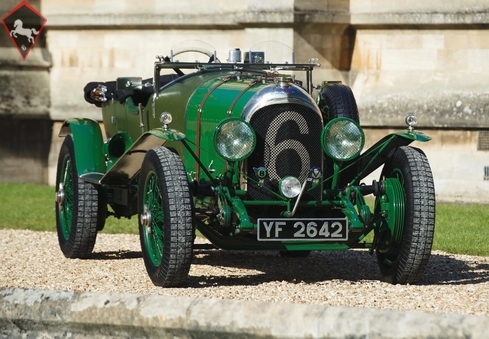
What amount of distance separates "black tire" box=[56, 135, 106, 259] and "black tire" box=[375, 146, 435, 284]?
2591 millimetres

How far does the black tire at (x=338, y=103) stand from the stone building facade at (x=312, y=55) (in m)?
4.88

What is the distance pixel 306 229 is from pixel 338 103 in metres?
1.55

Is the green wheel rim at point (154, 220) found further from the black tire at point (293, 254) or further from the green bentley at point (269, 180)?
the black tire at point (293, 254)

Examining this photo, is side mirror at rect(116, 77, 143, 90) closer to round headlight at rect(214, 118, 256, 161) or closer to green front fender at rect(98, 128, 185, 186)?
green front fender at rect(98, 128, 185, 186)

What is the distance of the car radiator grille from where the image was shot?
27.0 feet

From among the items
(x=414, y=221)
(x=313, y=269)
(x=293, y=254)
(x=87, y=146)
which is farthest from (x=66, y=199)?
(x=414, y=221)

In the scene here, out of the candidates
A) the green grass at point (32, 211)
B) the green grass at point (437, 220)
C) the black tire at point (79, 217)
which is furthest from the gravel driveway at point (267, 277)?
the green grass at point (32, 211)

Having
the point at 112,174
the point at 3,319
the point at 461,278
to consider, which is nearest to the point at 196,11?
the point at 112,174

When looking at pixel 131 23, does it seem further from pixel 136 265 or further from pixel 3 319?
pixel 3 319

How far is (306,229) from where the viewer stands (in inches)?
311

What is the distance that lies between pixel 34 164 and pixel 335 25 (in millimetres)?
4570

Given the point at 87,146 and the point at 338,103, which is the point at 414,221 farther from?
the point at 87,146

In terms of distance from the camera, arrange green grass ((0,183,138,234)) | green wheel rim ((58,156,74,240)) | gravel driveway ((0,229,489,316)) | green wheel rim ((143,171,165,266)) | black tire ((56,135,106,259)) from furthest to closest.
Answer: green grass ((0,183,138,234))
green wheel rim ((58,156,74,240))
black tire ((56,135,106,259))
green wheel rim ((143,171,165,266))
gravel driveway ((0,229,489,316))

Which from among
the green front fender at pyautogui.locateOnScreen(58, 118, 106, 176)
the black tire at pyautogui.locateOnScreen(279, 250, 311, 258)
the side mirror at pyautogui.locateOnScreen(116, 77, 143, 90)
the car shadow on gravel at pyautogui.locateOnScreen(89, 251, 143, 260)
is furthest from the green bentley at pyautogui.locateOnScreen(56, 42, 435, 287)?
the black tire at pyautogui.locateOnScreen(279, 250, 311, 258)
